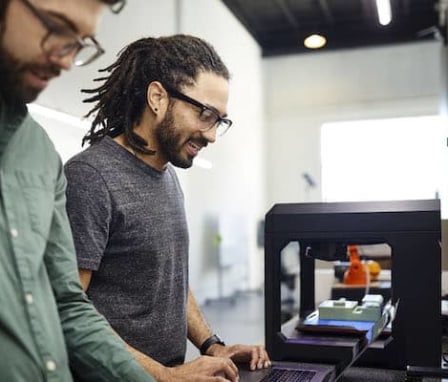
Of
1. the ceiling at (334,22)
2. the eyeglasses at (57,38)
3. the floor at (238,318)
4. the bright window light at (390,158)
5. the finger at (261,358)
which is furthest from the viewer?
the ceiling at (334,22)

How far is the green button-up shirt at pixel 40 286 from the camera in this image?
0.68m

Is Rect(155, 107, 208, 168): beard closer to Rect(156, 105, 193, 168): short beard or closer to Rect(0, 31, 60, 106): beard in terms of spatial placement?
Rect(156, 105, 193, 168): short beard

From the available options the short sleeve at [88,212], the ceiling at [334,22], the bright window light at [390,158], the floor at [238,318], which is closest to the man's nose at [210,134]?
the short sleeve at [88,212]

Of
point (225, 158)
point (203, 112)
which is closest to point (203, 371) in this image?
point (203, 112)

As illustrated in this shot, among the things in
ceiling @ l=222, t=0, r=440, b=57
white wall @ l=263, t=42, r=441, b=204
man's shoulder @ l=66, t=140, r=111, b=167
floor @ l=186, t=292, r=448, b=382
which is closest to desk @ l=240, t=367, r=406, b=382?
man's shoulder @ l=66, t=140, r=111, b=167

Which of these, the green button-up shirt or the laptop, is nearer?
the green button-up shirt

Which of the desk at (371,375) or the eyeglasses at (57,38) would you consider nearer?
the eyeglasses at (57,38)

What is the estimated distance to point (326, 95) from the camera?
7203 millimetres

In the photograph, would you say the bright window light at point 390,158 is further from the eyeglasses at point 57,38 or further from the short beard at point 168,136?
the eyeglasses at point 57,38

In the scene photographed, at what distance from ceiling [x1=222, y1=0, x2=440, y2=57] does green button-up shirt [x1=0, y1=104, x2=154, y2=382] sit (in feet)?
18.7

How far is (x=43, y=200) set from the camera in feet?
2.47

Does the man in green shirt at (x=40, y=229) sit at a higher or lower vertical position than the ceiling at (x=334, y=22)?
lower

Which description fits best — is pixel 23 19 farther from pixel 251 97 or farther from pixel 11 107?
pixel 251 97

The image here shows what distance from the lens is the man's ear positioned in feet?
3.68
